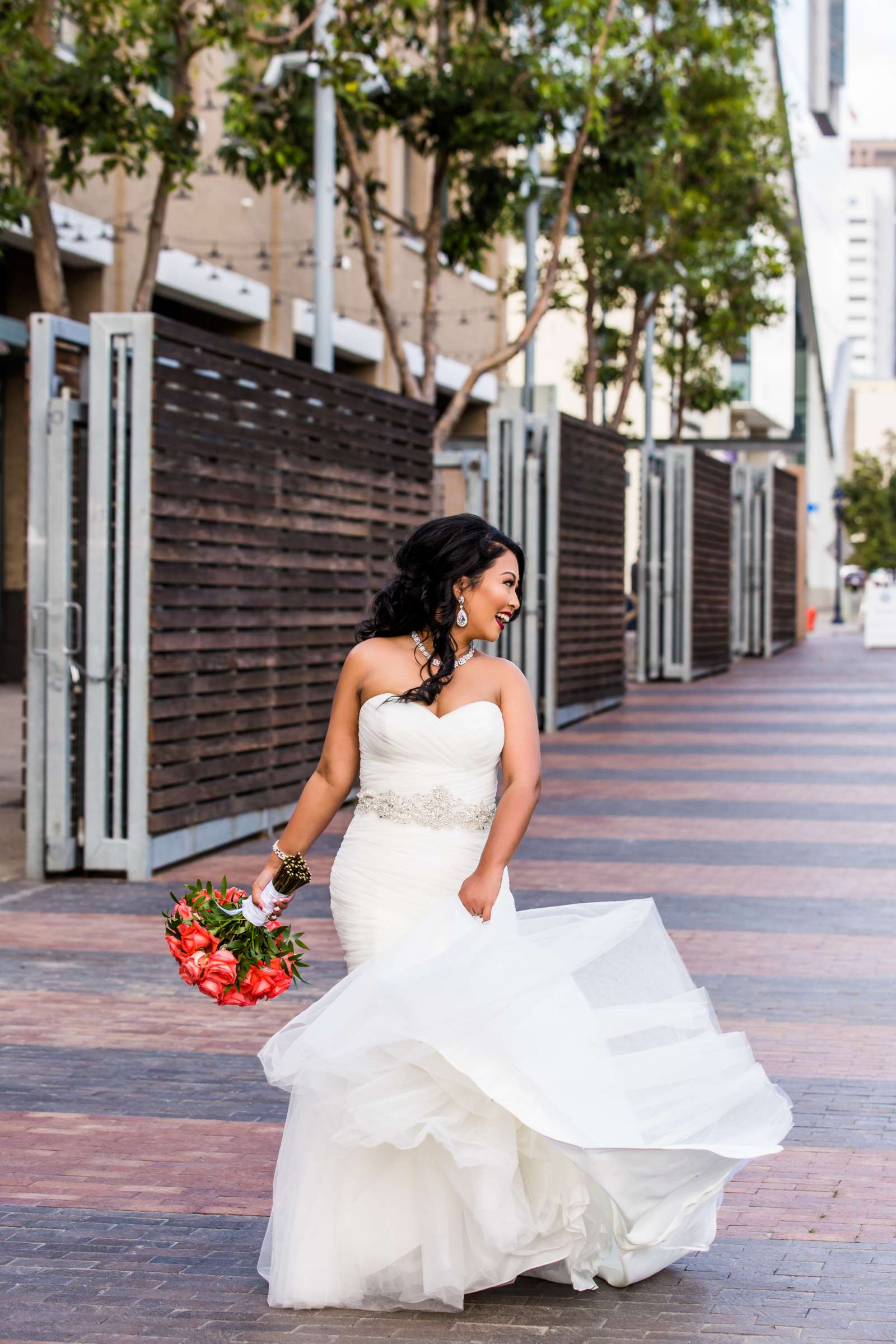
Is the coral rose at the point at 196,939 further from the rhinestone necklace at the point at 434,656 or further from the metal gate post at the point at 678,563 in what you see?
the metal gate post at the point at 678,563

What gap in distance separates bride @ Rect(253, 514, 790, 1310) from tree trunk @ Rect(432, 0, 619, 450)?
40.2ft

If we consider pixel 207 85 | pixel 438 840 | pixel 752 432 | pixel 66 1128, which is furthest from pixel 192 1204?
pixel 752 432

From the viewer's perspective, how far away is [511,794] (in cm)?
417

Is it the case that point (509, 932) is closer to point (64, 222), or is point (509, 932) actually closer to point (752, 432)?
point (64, 222)

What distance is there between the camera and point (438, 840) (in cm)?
417

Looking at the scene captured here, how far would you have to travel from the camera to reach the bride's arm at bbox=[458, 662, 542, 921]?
4062 millimetres

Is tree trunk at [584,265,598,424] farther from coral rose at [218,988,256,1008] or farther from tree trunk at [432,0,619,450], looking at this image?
coral rose at [218,988,256,1008]

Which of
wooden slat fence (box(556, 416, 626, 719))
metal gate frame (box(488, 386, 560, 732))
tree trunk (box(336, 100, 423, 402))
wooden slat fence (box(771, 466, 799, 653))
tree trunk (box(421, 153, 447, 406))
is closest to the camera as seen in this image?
tree trunk (box(336, 100, 423, 402))

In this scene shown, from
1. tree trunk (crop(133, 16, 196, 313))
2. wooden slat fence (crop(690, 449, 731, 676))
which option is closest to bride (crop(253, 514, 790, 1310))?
tree trunk (crop(133, 16, 196, 313))

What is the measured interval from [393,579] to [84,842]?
5692mm

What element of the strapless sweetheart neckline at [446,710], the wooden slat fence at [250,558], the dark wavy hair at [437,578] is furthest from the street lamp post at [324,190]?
the strapless sweetheart neckline at [446,710]

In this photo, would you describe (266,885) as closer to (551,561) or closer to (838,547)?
(551,561)

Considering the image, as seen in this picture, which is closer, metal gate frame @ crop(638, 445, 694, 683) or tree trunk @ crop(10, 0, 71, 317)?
tree trunk @ crop(10, 0, 71, 317)

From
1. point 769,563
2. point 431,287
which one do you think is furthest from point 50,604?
point 769,563
